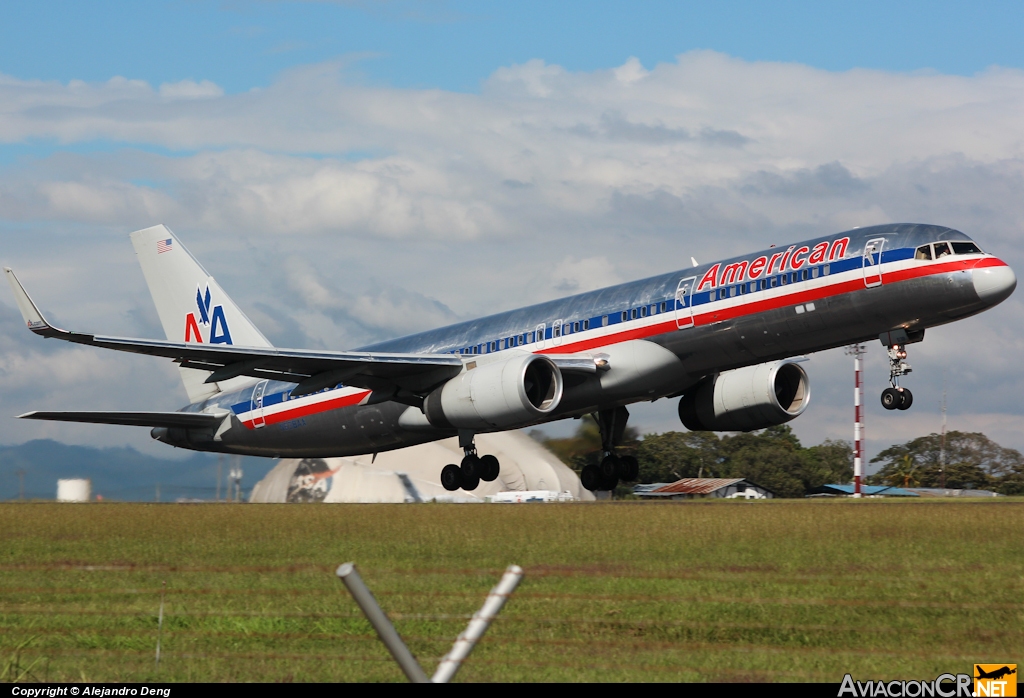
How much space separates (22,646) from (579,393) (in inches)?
761

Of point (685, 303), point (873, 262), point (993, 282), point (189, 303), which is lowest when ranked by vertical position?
point (993, 282)

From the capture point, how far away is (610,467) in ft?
113

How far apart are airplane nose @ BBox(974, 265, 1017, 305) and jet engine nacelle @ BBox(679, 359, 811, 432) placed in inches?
303

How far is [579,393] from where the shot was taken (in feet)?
95.0

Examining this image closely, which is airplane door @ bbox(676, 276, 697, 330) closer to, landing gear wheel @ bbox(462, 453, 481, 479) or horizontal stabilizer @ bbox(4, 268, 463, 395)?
horizontal stabilizer @ bbox(4, 268, 463, 395)

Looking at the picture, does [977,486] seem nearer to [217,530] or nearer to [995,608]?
[217,530]

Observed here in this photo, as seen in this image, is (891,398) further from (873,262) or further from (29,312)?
(29,312)

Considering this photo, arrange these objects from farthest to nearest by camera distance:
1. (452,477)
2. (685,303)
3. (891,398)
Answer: (452,477) → (685,303) → (891,398)

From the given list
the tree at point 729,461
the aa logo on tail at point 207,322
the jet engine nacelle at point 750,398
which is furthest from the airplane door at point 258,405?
the tree at point 729,461

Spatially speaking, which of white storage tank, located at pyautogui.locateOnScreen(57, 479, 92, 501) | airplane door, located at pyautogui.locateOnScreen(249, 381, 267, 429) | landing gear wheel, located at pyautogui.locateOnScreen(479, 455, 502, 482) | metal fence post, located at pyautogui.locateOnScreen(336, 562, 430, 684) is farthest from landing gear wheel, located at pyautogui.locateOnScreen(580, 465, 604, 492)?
white storage tank, located at pyautogui.locateOnScreen(57, 479, 92, 501)

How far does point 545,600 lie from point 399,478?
56832 millimetres

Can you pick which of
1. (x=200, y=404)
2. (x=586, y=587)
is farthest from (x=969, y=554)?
(x=200, y=404)

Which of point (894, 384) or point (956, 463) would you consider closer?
point (894, 384)

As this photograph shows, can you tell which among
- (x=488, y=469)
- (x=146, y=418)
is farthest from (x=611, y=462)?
(x=146, y=418)
